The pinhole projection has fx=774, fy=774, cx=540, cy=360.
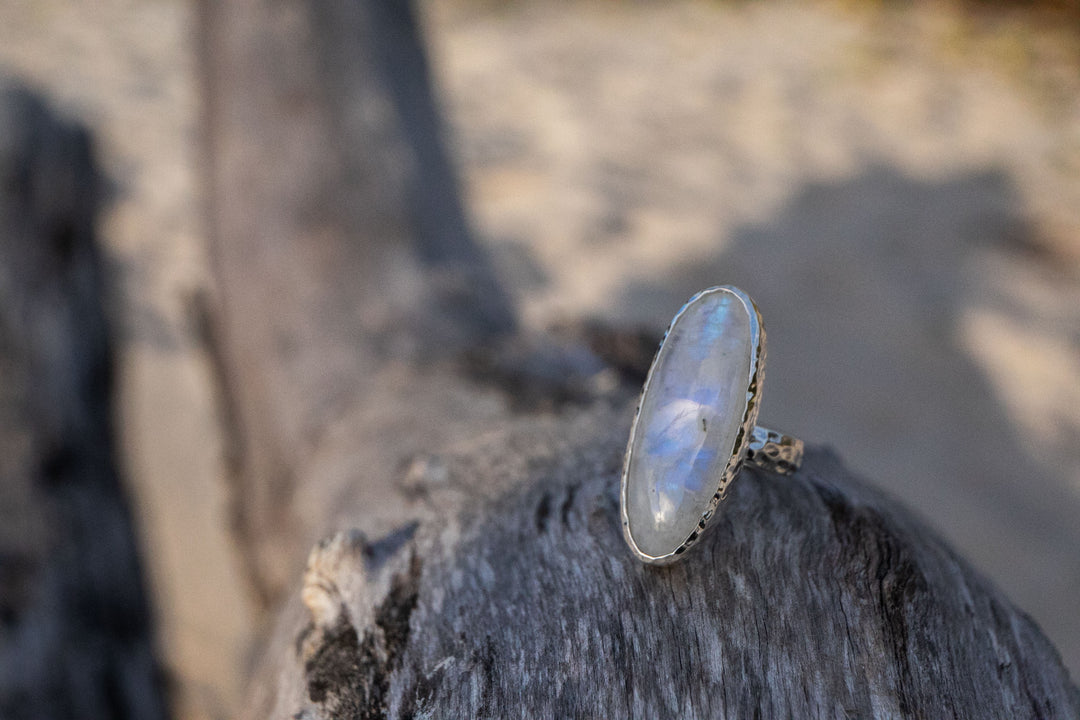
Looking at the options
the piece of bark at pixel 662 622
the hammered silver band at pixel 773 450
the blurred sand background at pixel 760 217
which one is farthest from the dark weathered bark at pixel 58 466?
the hammered silver band at pixel 773 450

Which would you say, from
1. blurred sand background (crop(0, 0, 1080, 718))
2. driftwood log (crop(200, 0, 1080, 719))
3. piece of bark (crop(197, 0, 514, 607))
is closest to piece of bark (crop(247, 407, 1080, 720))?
driftwood log (crop(200, 0, 1080, 719))

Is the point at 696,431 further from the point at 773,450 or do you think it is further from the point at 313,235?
the point at 313,235

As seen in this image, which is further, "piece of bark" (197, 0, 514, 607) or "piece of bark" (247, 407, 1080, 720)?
"piece of bark" (197, 0, 514, 607)

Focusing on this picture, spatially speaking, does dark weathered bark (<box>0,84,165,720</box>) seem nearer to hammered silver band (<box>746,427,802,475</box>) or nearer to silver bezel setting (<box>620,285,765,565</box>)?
silver bezel setting (<box>620,285,765,565</box>)

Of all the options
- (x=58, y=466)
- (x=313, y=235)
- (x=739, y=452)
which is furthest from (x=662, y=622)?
(x=58, y=466)

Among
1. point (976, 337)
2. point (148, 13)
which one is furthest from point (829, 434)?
point (148, 13)

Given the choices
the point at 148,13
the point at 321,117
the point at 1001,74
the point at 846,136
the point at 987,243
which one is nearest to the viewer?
the point at 321,117

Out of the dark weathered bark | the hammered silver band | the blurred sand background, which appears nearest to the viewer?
the hammered silver band

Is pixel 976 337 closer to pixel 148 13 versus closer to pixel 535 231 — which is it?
pixel 535 231
